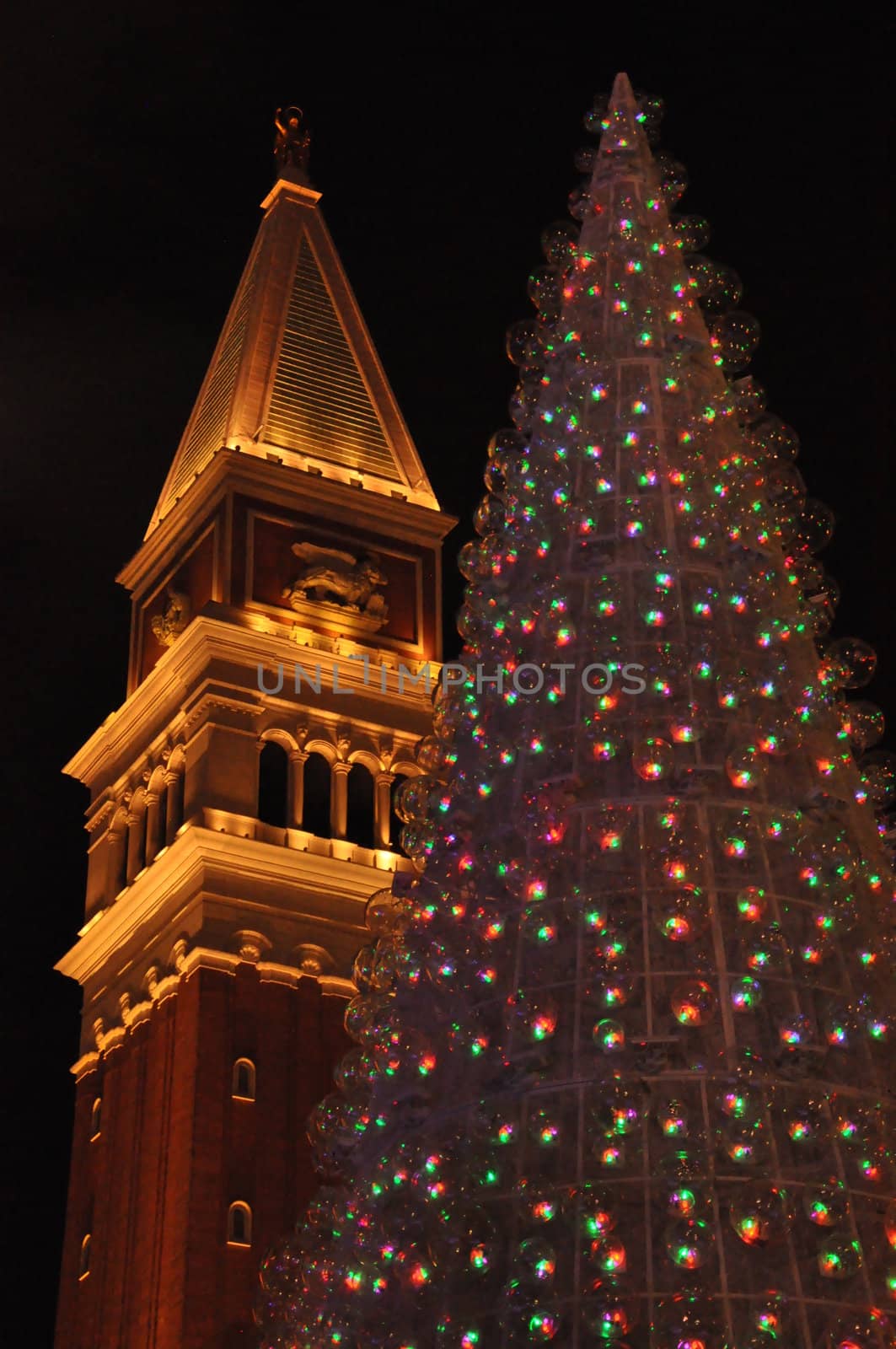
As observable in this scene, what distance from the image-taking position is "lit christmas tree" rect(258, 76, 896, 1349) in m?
13.6

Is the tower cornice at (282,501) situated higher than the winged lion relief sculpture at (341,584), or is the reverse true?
the tower cornice at (282,501)

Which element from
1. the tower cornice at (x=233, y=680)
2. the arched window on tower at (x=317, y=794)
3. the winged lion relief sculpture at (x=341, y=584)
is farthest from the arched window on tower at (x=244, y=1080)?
the winged lion relief sculpture at (x=341, y=584)

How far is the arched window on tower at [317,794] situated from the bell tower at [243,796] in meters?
0.07

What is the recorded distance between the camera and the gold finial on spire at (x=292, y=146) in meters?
48.8

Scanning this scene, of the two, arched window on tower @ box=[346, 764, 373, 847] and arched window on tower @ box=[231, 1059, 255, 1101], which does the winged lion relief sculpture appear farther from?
arched window on tower @ box=[231, 1059, 255, 1101]

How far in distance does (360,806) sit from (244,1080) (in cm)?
669

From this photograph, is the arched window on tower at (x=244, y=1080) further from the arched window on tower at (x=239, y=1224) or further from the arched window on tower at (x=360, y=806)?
the arched window on tower at (x=360, y=806)

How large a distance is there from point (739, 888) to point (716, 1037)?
1161 millimetres

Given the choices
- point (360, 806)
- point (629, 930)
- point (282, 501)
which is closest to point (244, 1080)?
point (360, 806)

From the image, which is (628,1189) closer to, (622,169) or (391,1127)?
(391,1127)

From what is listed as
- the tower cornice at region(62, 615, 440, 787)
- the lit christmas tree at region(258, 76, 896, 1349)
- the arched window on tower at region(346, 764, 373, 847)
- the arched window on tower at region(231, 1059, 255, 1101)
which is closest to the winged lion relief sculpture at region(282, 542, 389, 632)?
the tower cornice at region(62, 615, 440, 787)

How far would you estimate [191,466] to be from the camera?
144 ft

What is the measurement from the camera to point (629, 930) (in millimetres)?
14617

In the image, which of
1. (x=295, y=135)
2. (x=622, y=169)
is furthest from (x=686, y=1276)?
(x=295, y=135)
